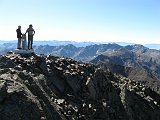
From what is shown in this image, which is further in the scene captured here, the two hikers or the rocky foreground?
the two hikers

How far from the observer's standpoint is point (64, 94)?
34.6 m

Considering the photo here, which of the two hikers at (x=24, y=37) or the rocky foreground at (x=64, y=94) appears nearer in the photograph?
the rocky foreground at (x=64, y=94)

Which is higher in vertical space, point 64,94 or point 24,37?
point 24,37

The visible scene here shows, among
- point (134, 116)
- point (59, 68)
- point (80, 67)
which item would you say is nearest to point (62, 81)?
point (59, 68)

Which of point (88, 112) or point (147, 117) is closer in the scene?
point (88, 112)

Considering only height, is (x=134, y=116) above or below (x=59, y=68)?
below

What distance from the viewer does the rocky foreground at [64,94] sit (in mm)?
22250

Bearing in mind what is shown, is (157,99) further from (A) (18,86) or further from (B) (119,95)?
(A) (18,86)

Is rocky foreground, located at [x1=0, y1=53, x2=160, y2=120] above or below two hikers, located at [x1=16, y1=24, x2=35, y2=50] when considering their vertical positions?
below

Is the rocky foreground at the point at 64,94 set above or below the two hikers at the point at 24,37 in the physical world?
below

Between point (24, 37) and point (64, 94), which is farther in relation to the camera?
point (24, 37)

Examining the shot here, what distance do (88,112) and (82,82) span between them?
20.6ft

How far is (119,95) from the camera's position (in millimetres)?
40062

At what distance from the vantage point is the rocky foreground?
73.0 ft
